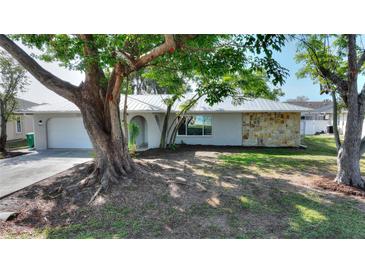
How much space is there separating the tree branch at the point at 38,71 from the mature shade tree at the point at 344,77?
6.66m

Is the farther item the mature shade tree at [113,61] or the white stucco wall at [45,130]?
the white stucco wall at [45,130]

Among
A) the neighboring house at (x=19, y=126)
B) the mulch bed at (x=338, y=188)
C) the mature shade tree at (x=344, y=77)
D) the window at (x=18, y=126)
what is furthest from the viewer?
the window at (x=18, y=126)

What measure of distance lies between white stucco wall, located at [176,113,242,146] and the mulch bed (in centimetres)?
782

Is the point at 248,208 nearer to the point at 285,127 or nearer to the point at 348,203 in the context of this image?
the point at 348,203

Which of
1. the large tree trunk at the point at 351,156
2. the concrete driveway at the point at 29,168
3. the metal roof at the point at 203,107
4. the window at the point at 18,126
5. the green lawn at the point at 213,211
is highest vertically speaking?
the metal roof at the point at 203,107

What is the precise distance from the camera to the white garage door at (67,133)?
46.1 ft

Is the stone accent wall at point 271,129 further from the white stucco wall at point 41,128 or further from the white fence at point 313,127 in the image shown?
the white fence at point 313,127

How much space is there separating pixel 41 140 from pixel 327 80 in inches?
591

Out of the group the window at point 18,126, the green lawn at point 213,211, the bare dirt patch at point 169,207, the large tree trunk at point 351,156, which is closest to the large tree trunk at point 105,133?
the bare dirt patch at point 169,207

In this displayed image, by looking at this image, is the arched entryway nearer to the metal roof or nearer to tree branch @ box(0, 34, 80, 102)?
the metal roof

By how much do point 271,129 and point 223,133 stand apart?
118 inches

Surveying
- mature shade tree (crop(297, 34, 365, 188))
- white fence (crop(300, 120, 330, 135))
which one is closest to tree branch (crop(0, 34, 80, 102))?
mature shade tree (crop(297, 34, 365, 188))

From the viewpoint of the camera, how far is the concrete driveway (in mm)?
7008

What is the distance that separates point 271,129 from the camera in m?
14.4
